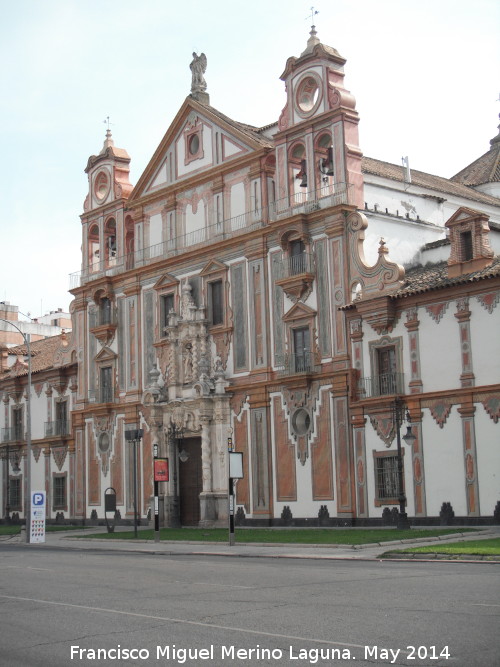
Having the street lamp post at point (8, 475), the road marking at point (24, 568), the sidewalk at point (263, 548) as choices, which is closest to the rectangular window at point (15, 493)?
the street lamp post at point (8, 475)

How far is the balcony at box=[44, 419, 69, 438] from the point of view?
174 feet

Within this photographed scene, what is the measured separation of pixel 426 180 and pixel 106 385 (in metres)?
19.4

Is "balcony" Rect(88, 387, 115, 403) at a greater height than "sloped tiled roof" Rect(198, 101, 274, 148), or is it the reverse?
"sloped tiled roof" Rect(198, 101, 274, 148)

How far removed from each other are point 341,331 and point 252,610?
81.2ft

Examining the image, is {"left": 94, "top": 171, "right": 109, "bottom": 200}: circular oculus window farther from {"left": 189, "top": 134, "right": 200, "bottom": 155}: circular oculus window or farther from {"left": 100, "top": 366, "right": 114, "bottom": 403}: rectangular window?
{"left": 100, "top": 366, "right": 114, "bottom": 403}: rectangular window

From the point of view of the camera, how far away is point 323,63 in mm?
39438

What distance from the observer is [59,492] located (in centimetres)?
5272

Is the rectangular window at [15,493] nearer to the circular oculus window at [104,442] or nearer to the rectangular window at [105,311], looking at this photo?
the circular oculus window at [104,442]

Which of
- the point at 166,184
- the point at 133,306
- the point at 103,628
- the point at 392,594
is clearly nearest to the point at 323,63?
the point at 166,184

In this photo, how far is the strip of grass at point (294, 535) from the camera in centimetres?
2772

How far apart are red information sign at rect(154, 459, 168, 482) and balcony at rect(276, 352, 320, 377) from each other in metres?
6.96

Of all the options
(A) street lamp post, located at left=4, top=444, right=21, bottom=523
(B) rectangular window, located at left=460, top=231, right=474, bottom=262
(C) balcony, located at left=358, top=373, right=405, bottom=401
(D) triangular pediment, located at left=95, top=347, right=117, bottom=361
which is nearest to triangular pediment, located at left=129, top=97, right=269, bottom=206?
(D) triangular pediment, located at left=95, top=347, right=117, bottom=361

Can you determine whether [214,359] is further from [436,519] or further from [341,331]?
[436,519]

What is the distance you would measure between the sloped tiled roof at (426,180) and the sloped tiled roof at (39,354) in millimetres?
23446
